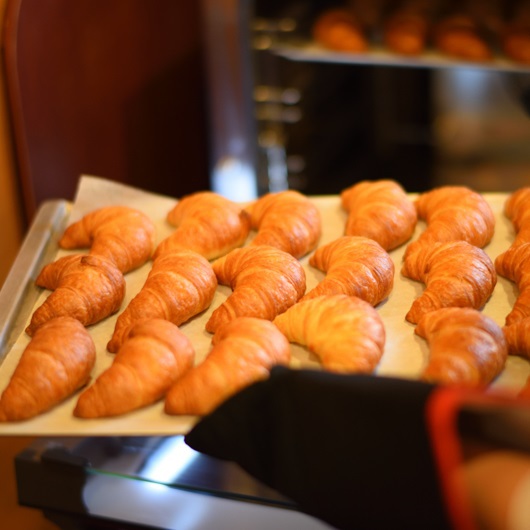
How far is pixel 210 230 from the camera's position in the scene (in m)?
1.32

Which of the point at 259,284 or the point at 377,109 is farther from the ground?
the point at 259,284

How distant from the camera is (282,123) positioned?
2645 millimetres

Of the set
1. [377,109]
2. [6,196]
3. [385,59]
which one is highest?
[385,59]

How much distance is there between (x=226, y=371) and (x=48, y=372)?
0.71 ft

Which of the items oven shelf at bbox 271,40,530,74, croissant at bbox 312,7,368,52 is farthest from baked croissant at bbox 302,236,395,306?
croissant at bbox 312,7,368,52

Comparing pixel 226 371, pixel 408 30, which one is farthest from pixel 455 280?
pixel 408 30

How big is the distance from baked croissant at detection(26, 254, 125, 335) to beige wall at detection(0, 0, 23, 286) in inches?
21.9

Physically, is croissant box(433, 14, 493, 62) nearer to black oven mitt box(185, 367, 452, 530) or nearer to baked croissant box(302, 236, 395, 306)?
baked croissant box(302, 236, 395, 306)

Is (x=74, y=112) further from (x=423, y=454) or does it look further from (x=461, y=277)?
(x=423, y=454)

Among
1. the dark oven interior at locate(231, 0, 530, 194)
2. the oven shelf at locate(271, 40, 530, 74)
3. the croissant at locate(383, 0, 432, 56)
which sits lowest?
the dark oven interior at locate(231, 0, 530, 194)

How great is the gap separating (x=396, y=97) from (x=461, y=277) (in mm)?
2258

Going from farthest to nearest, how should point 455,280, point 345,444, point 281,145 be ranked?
point 281,145 < point 455,280 < point 345,444

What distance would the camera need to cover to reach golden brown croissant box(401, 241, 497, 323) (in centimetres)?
109

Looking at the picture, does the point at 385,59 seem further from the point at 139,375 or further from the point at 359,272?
the point at 139,375
